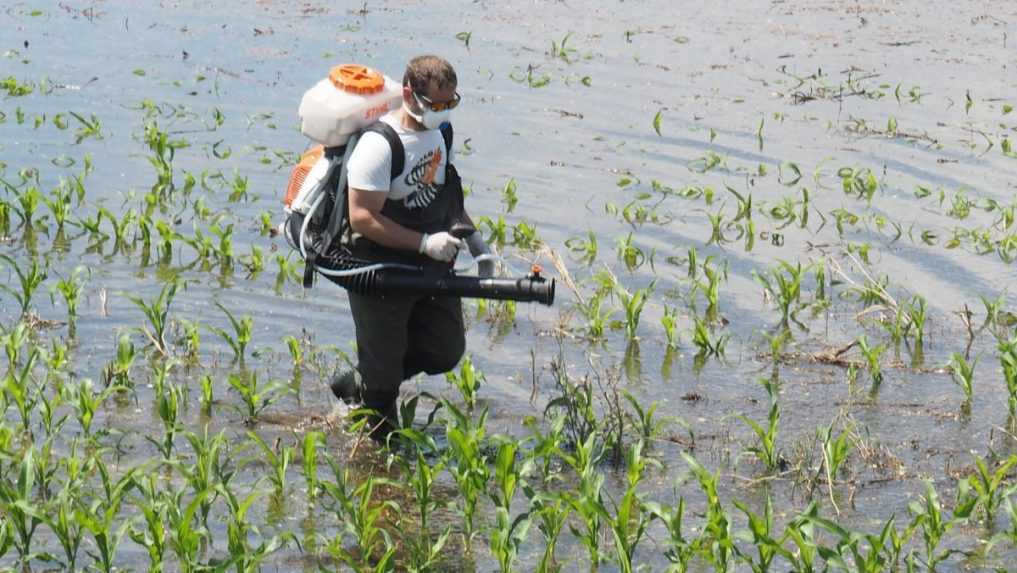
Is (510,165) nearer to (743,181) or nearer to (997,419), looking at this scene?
(743,181)

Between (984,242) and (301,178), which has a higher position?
(301,178)

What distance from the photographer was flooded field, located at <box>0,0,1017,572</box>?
623 cm

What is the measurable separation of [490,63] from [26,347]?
849 cm

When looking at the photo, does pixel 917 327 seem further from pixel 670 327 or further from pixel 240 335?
pixel 240 335

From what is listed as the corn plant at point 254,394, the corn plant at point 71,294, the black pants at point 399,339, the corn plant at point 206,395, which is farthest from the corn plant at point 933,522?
the corn plant at point 71,294

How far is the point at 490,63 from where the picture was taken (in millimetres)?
16078

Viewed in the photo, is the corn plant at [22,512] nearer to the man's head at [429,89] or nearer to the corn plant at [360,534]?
the corn plant at [360,534]

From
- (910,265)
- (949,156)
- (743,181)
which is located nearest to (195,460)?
(910,265)

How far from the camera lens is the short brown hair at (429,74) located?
21.4 feet

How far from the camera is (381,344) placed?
23.1 ft

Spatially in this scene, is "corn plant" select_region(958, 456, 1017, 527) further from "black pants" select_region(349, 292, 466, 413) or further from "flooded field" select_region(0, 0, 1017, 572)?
"black pants" select_region(349, 292, 466, 413)

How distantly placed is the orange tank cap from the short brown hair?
0.14 metres

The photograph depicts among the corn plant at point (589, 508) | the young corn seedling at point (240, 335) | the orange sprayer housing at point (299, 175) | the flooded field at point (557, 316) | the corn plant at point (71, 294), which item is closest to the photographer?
the corn plant at point (589, 508)

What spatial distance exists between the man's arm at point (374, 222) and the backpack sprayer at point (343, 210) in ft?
0.40
